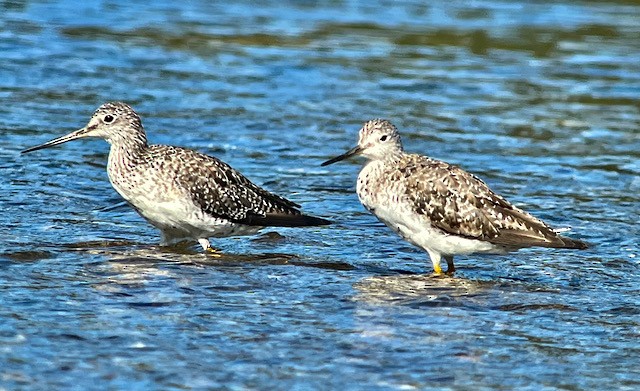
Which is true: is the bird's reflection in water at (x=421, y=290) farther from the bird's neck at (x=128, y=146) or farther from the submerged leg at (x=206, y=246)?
the bird's neck at (x=128, y=146)

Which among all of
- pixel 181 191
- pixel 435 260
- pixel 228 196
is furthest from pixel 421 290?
pixel 181 191

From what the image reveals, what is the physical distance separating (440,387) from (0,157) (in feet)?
21.7

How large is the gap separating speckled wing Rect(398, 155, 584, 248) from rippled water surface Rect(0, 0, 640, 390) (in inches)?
12.7

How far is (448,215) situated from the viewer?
9438 mm

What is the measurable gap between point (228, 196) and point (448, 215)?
1.72 meters

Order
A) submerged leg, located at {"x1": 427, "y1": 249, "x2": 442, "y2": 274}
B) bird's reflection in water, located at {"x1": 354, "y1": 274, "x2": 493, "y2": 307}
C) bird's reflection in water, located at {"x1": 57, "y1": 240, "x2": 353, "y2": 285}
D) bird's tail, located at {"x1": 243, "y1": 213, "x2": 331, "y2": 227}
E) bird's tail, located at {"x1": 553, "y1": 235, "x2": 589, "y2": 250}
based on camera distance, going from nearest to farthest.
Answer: bird's reflection in water, located at {"x1": 354, "y1": 274, "x2": 493, "y2": 307}
bird's reflection in water, located at {"x1": 57, "y1": 240, "x2": 353, "y2": 285}
bird's tail, located at {"x1": 553, "y1": 235, "x2": 589, "y2": 250}
submerged leg, located at {"x1": 427, "y1": 249, "x2": 442, "y2": 274}
bird's tail, located at {"x1": 243, "y1": 213, "x2": 331, "y2": 227}

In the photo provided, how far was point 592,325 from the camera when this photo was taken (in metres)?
8.24

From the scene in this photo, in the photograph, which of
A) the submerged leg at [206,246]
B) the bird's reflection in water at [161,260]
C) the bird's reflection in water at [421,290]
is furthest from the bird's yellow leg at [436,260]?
the submerged leg at [206,246]

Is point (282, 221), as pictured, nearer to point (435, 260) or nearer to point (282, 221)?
point (282, 221)

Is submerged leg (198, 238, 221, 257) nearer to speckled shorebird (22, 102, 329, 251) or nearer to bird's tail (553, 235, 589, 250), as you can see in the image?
speckled shorebird (22, 102, 329, 251)

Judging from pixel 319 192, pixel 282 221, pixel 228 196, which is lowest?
pixel 319 192

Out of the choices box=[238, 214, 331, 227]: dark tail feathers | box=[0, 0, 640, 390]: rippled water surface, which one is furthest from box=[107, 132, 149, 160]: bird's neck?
box=[238, 214, 331, 227]: dark tail feathers

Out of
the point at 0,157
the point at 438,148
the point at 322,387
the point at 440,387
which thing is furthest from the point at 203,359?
the point at 438,148

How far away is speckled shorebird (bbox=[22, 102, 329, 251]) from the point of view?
975 centimetres
